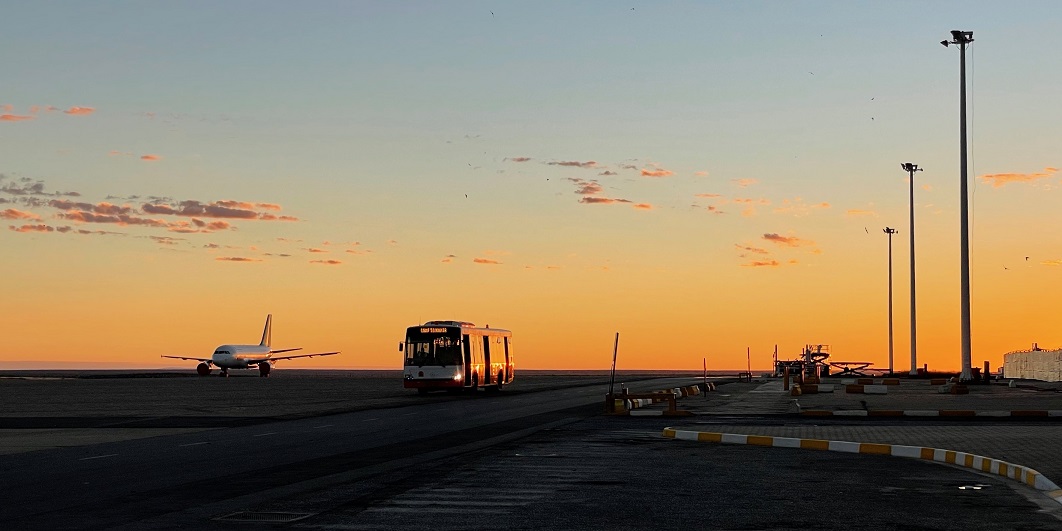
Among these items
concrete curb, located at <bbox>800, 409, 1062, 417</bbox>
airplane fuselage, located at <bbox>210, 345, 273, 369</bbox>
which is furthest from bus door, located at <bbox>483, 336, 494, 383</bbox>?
airplane fuselage, located at <bbox>210, 345, 273, 369</bbox>

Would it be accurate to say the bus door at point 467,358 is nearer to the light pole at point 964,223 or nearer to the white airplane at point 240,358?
the light pole at point 964,223

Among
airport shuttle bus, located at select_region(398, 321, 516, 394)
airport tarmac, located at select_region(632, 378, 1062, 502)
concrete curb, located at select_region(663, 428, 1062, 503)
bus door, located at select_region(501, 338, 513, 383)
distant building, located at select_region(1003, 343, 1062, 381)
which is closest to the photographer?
concrete curb, located at select_region(663, 428, 1062, 503)

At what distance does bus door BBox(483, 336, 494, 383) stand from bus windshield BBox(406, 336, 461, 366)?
518cm

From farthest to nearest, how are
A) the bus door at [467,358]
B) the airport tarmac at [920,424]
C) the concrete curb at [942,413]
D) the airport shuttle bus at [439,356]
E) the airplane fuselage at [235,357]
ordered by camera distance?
the airplane fuselage at [235,357], the bus door at [467,358], the airport shuttle bus at [439,356], the concrete curb at [942,413], the airport tarmac at [920,424]

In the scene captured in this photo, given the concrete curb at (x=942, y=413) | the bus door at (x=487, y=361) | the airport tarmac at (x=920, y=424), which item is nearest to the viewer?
the airport tarmac at (x=920, y=424)

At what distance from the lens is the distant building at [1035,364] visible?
3317 inches

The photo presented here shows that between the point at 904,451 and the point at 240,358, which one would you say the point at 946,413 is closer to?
the point at 904,451

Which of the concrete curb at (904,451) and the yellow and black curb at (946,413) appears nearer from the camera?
the concrete curb at (904,451)

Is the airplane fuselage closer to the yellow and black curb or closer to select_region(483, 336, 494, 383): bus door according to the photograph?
select_region(483, 336, 494, 383): bus door

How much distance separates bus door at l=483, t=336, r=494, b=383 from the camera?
59.8 metres

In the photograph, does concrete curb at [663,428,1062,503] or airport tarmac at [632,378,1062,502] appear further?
airport tarmac at [632,378,1062,502]

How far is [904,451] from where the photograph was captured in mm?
20969

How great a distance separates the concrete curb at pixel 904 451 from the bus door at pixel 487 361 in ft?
111

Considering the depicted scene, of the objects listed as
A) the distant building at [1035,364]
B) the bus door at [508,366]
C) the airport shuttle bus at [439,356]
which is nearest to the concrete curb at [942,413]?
the airport shuttle bus at [439,356]
